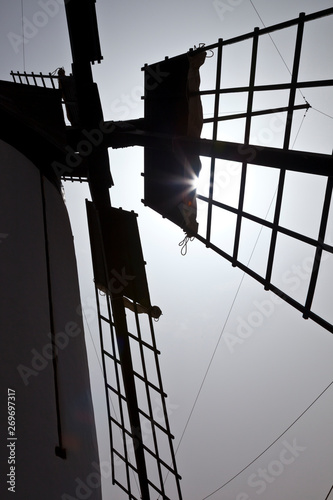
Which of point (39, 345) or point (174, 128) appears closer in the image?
point (39, 345)

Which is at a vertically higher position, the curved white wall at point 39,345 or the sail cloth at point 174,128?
the sail cloth at point 174,128

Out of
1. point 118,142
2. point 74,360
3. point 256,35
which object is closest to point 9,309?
point 74,360

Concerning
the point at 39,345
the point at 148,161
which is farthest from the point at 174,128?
the point at 39,345

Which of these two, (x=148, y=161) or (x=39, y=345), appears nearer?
(x=39, y=345)

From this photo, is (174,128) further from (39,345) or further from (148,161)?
(39,345)

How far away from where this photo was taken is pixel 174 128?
5.33 m

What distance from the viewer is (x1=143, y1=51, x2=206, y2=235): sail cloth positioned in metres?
5.01

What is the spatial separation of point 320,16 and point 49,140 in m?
3.37

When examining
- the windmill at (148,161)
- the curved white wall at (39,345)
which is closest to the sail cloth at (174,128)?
the windmill at (148,161)

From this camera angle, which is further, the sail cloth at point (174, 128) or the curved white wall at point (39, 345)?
the sail cloth at point (174, 128)

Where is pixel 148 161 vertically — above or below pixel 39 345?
above

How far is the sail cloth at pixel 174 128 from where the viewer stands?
5008 millimetres

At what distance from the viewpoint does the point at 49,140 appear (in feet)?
13.6

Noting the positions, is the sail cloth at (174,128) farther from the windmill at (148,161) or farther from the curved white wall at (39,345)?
the curved white wall at (39,345)
